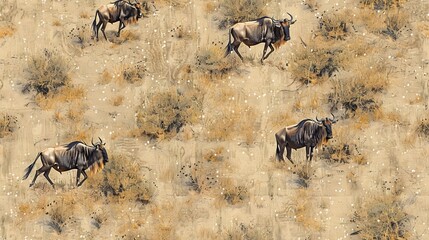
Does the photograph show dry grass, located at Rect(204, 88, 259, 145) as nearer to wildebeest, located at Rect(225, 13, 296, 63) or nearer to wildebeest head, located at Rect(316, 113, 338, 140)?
wildebeest, located at Rect(225, 13, 296, 63)

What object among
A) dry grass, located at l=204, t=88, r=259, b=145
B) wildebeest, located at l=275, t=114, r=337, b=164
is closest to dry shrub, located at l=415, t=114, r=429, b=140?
wildebeest, located at l=275, t=114, r=337, b=164

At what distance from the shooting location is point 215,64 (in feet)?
123

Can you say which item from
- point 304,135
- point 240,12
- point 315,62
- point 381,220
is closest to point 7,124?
point 240,12

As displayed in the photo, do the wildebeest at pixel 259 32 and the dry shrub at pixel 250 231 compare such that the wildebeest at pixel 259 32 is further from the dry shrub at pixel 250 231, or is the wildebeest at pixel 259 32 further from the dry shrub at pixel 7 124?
the dry shrub at pixel 7 124

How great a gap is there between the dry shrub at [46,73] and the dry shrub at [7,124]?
0.96 meters

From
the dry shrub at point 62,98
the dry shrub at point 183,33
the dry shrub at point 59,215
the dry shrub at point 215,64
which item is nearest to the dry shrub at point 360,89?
the dry shrub at point 215,64

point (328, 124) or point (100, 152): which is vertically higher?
point (328, 124)

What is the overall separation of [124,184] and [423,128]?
27.8 ft

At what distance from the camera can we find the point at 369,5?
1513 inches

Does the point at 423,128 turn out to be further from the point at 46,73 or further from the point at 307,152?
the point at 46,73

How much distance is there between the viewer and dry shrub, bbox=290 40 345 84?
123 feet

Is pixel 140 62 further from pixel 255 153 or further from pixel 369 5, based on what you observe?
pixel 369 5

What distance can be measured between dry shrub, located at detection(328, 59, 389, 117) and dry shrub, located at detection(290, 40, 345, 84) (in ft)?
1.33

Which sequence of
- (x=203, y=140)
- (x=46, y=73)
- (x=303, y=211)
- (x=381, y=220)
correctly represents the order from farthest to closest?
1. (x=46, y=73)
2. (x=203, y=140)
3. (x=303, y=211)
4. (x=381, y=220)
